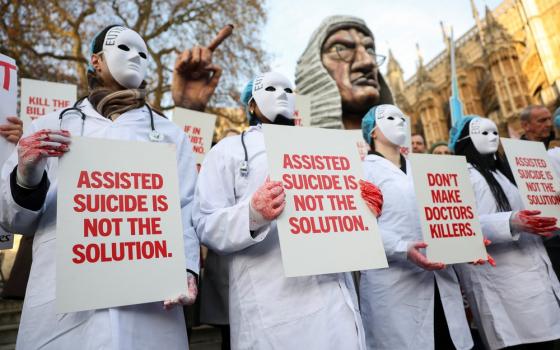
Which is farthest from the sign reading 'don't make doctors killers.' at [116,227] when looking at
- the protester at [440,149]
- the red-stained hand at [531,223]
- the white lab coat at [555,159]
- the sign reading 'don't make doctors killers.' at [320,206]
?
the protester at [440,149]

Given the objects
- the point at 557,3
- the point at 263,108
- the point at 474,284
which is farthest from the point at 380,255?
the point at 557,3

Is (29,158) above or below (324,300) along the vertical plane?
above

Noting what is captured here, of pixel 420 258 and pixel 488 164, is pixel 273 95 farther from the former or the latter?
pixel 488 164

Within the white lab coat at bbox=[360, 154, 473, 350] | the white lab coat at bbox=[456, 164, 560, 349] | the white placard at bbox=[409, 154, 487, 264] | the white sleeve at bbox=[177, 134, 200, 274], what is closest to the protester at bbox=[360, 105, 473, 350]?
the white lab coat at bbox=[360, 154, 473, 350]

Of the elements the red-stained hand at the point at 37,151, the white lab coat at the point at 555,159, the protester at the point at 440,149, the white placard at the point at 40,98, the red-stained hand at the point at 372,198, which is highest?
the white placard at the point at 40,98

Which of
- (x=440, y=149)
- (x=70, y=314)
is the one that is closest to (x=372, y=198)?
(x=70, y=314)

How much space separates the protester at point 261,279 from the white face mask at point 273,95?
1.20ft

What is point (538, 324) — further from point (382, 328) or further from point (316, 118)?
point (316, 118)

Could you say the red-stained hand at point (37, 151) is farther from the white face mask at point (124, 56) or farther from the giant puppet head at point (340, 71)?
the giant puppet head at point (340, 71)

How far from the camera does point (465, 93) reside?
1577 inches

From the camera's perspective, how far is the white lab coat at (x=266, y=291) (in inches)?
73.2

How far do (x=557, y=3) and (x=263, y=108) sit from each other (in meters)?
35.3

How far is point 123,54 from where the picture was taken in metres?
2.27

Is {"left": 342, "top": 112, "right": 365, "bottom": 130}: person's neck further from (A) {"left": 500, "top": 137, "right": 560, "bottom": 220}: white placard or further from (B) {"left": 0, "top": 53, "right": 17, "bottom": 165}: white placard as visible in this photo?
(B) {"left": 0, "top": 53, "right": 17, "bottom": 165}: white placard
